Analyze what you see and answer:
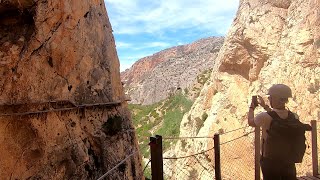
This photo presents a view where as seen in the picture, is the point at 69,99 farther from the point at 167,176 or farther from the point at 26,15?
the point at 167,176

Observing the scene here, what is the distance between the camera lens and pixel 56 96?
678cm

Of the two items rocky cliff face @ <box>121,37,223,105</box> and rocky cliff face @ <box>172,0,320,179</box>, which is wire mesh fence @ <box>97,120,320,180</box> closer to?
rocky cliff face @ <box>172,0,320,179</box>

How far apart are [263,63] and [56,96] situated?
10.2 meters

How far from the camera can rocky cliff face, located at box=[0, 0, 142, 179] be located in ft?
20.5

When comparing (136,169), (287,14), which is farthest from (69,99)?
(287,14)

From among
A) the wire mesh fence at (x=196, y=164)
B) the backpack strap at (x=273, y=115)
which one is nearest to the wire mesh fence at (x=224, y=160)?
the wire mesh fence at (x=196, y=164)

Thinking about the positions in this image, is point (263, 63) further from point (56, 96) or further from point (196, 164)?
point (56, 96)

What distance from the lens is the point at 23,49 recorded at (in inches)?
257

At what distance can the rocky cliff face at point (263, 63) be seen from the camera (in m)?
12.1

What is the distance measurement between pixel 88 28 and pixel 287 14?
33.5 feet

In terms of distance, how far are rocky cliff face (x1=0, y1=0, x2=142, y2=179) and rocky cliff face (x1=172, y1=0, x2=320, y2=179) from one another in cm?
623

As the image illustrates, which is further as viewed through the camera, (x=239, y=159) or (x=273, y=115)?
(x=239, y=159)

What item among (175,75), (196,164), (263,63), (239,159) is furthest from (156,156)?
(175,75)

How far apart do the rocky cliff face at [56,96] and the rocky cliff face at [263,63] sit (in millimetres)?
6226
